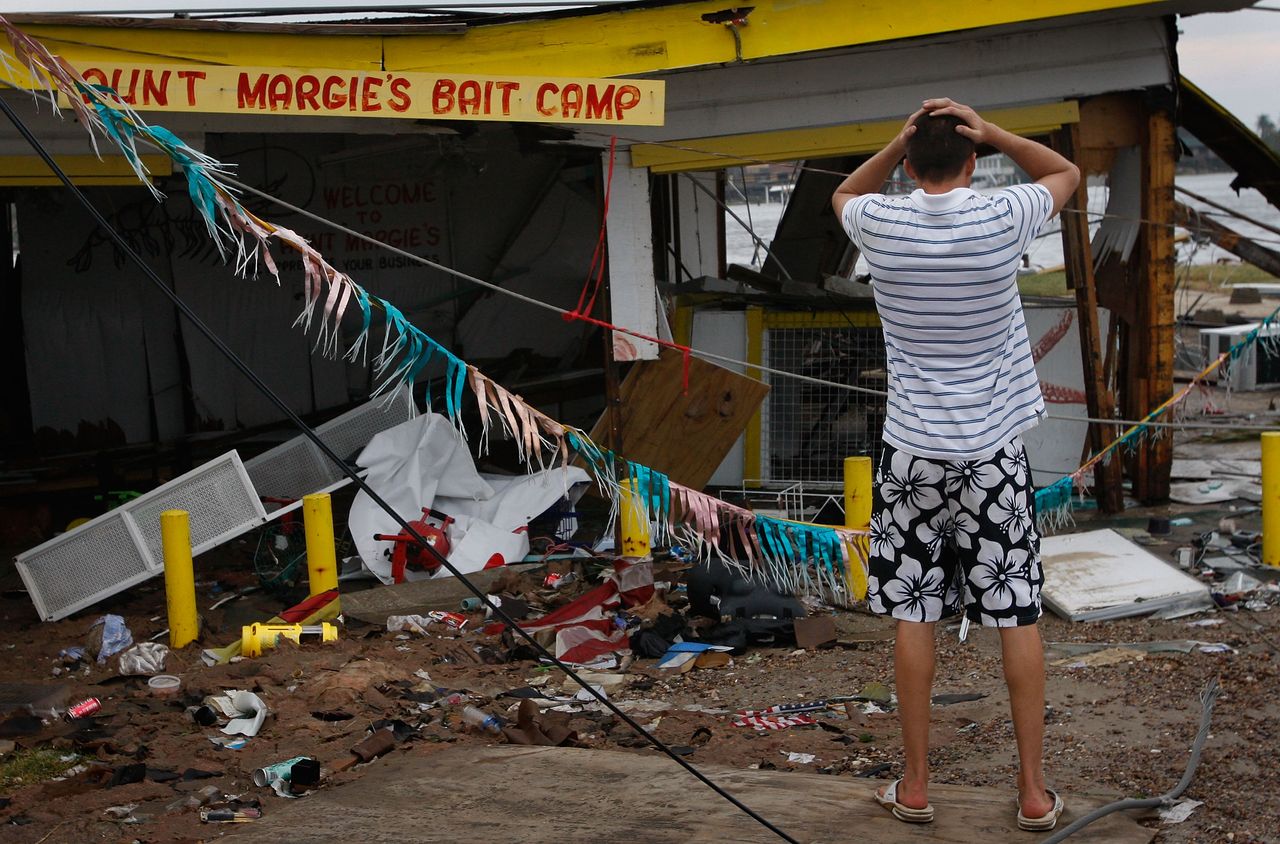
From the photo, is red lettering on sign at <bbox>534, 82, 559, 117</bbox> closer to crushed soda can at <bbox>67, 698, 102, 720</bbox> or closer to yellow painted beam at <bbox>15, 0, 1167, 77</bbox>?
yellow painted beam at <bbox>15, 0, 1167, 77</bbox>

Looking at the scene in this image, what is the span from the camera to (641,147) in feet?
26.9

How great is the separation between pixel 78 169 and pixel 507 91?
107 inches

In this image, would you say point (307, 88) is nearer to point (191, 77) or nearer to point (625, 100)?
point (191, 77)

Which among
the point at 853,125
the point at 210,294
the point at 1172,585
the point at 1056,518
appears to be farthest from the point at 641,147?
the point at 210,294

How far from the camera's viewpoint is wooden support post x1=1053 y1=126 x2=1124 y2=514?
27.5 feet

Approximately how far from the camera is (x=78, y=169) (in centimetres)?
770

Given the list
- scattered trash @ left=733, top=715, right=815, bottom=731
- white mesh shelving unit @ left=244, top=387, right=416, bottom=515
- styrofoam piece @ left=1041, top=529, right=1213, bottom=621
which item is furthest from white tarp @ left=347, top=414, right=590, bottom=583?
styrofoam piece @ left=1041, top=529, right=1213, bottom=621

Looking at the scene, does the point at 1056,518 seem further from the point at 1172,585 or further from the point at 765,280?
the point at 765,280

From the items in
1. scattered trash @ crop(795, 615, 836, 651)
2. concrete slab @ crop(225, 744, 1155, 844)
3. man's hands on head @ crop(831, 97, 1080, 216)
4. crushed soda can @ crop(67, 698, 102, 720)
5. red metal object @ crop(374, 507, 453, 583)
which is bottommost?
crushed soda can @ crop(67, 698, 102, 720)

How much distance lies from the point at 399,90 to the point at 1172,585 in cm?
487

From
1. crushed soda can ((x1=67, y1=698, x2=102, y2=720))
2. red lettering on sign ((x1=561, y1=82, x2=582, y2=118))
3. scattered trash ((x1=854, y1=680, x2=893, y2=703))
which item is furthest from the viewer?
red lettering on sign ((x1=561, y1=82, x2=582, y2=118))

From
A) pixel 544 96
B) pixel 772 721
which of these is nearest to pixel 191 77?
pixel 544 96

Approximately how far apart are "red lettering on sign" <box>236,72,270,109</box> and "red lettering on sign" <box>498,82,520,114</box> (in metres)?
1.26

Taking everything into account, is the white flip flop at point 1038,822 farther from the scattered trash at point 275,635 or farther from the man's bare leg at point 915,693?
the scattered trash at point 275,635
